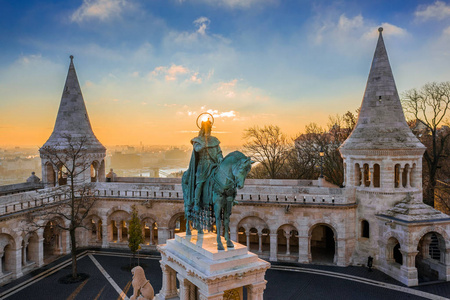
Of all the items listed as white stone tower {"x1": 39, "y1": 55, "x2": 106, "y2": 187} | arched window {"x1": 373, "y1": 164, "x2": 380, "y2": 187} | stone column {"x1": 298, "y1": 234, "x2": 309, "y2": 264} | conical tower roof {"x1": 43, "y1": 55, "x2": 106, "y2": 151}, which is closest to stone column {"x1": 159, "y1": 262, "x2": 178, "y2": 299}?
stone column {"x1": 298, "y1": 234, "x2": 309, "y2": 264}

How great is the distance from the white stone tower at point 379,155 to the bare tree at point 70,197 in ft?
46.9

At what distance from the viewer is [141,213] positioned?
2050 centimetres

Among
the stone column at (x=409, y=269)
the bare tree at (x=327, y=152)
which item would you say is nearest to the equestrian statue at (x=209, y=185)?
the stone column at (x=409, y=269)

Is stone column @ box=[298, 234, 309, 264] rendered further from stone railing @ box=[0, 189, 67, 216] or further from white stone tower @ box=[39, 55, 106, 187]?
white stone tower @ box=[39, 55, 106, 187]

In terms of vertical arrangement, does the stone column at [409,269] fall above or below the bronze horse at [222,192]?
below

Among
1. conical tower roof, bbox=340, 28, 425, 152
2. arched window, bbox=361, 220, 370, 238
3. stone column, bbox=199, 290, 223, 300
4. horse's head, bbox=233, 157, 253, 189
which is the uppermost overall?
conical tower roof, bbox=340, 28, 425, 152

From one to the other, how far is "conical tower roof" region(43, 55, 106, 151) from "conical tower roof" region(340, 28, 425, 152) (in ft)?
53.5

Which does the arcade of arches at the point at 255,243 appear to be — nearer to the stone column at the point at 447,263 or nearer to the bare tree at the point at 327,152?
the stone column at the point at 447,263

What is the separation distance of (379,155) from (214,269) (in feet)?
41.3

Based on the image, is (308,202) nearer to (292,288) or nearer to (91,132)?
(292,288)

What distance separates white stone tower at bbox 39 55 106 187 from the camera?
71.5 feet

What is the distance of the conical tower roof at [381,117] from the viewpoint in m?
17.4

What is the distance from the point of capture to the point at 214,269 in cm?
829

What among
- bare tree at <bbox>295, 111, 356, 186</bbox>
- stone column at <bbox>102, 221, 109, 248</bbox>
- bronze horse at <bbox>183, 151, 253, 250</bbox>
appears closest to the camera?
bronze horse at <bbox>183, 151, 253, 250</bbox>
